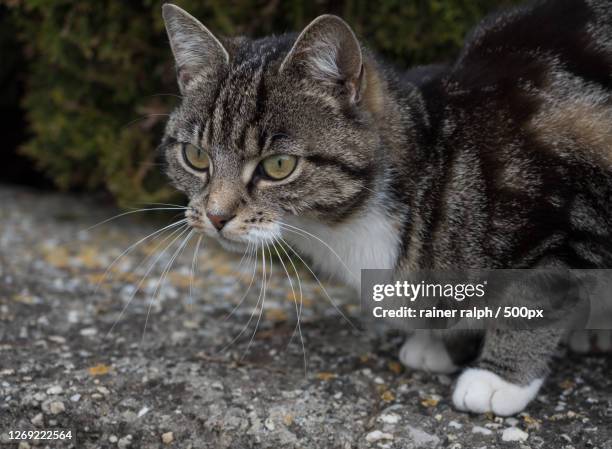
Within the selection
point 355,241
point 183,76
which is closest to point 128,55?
point 183,76

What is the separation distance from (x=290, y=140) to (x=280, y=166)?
85mm

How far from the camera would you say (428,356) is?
269 centimetres

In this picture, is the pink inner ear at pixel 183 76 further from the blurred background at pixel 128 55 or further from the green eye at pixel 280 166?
the blurred background at pixel 128 55

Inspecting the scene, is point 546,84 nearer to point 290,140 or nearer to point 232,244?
point 290,140

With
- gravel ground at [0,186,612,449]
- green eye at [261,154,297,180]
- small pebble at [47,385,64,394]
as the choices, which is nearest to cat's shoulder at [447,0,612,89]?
green eye at [261,154,297,180]

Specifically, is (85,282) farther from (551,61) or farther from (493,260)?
(551,61)

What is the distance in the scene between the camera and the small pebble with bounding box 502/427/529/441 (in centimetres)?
229

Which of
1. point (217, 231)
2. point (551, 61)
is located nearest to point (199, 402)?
point (217, 231)

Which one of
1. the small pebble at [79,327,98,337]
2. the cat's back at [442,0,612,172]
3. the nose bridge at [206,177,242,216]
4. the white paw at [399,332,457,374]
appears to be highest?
the cat's back at [442,0,612,172]

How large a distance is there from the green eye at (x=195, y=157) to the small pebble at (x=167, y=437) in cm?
84

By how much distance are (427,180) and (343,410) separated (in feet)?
2.62

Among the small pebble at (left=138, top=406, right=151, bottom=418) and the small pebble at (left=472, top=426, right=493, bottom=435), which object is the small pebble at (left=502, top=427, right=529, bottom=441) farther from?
the small pebble at (left=138, top=406, right=151, bottom=418)

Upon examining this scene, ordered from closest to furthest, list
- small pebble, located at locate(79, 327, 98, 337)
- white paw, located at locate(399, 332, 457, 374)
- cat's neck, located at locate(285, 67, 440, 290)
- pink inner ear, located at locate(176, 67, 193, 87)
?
1. cat's neck, located at locate(285, 67, 440, 290)
2. pink inner ear, located at locate(176, 67, 193, 87)
3. white paw, located at locate(399, 332, 457, 374)
4. small pebble, located at locate(79, 327, 98, 337)

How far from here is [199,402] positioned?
2.45 m
